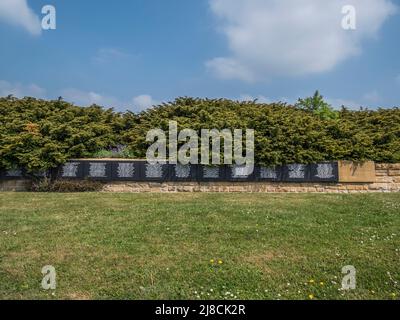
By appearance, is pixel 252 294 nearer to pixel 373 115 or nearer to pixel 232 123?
pixel 232 123

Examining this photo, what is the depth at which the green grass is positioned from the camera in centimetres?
461

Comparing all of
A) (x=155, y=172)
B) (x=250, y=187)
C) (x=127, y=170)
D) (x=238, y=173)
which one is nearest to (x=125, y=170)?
(x=127, y=170)

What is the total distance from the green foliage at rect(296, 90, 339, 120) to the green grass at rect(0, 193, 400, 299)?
6.61m

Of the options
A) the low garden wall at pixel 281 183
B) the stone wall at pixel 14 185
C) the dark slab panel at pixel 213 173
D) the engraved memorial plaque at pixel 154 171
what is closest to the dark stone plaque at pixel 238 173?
the low garden wall at pixel 281 183

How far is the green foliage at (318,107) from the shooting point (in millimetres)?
Result: 14953

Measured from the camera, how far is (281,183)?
39.6 ft

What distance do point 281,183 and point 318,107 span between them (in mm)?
5540

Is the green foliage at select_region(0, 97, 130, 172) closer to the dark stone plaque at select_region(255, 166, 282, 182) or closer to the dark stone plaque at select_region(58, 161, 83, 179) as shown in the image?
the dark stone plaque at select_region(58, 161, 83, 179)

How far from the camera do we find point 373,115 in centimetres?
1492

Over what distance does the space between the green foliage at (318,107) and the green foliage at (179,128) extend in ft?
0.42

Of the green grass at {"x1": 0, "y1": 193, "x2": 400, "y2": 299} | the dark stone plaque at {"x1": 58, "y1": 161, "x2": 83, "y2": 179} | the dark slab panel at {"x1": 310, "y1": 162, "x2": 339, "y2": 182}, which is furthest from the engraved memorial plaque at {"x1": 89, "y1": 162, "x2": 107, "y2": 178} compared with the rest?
the dark slab panel at {"x1": 310, "y1": 162, "x2": 339, "y2": 182}

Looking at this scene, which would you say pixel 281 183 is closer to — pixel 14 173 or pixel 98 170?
pixel 98 170
